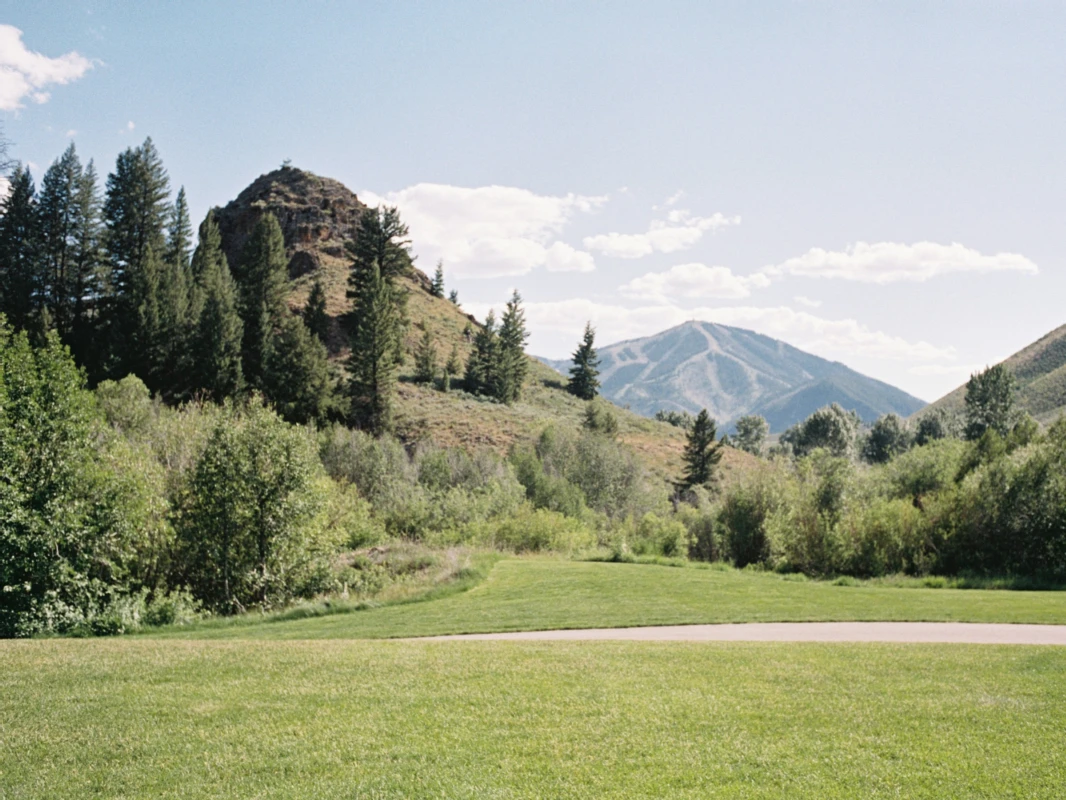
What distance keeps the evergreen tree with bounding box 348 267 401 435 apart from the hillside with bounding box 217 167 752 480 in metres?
2.88

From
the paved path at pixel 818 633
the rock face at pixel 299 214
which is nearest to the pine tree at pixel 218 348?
the rock face at pixel 299 214

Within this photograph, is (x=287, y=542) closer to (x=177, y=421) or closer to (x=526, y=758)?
(x=177, y=421)

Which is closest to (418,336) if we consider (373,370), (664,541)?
(373,370)

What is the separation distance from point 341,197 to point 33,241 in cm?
4425

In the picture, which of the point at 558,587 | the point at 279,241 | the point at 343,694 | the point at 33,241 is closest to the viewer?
the point at 343,694

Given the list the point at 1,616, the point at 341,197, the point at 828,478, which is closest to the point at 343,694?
the point at 1,616

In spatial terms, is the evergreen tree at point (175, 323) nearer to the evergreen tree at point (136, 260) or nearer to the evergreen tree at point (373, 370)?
the evergreen tree at point (136, 260)

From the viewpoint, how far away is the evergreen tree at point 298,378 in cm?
5166

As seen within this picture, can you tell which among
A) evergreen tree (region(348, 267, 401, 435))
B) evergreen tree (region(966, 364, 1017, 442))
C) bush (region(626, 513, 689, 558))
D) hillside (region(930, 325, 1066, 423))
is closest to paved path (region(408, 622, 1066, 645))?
bush (region(626, 513, 689, 558))

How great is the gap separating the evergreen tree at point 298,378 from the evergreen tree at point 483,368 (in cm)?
1936

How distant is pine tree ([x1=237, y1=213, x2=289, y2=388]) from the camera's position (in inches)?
2195

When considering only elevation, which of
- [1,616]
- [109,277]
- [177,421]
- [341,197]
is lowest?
[1,616]

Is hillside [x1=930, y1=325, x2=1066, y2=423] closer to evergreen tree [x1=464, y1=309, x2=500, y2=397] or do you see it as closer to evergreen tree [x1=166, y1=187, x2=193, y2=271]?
evergreen tree [x1=464, y1=309, x2=500, y2=397]

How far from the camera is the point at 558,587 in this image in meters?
20.2
